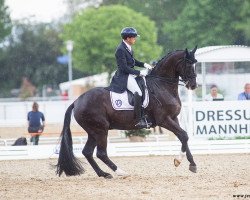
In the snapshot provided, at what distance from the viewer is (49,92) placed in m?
64.6

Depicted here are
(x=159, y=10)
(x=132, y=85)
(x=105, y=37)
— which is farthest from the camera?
(x=159, y=10)

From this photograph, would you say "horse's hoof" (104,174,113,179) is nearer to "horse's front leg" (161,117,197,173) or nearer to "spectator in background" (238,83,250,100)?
"horse's front leg" (161,117,197,173)

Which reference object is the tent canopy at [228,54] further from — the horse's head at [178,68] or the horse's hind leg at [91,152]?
the horse's hind leg at [91,152]

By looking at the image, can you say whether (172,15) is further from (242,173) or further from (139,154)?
(242,173)

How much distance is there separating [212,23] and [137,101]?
39523mm

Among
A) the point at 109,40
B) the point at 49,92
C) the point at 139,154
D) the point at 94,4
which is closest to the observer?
the point at 139,154

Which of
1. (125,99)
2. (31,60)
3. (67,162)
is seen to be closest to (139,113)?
(125,99)

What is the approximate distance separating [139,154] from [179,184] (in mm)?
6657

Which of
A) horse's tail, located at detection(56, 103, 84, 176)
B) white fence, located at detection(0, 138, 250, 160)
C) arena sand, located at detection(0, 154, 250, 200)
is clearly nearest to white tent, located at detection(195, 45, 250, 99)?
white fence, located at detection(0, 138, 250, 160)

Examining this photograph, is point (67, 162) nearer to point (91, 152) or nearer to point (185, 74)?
point (91, 152)

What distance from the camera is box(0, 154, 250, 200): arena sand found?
431 inches

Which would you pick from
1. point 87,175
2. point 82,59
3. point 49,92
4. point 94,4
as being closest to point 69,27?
point 82,59

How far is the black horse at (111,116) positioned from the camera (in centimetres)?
1359

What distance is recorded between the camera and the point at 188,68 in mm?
13914
